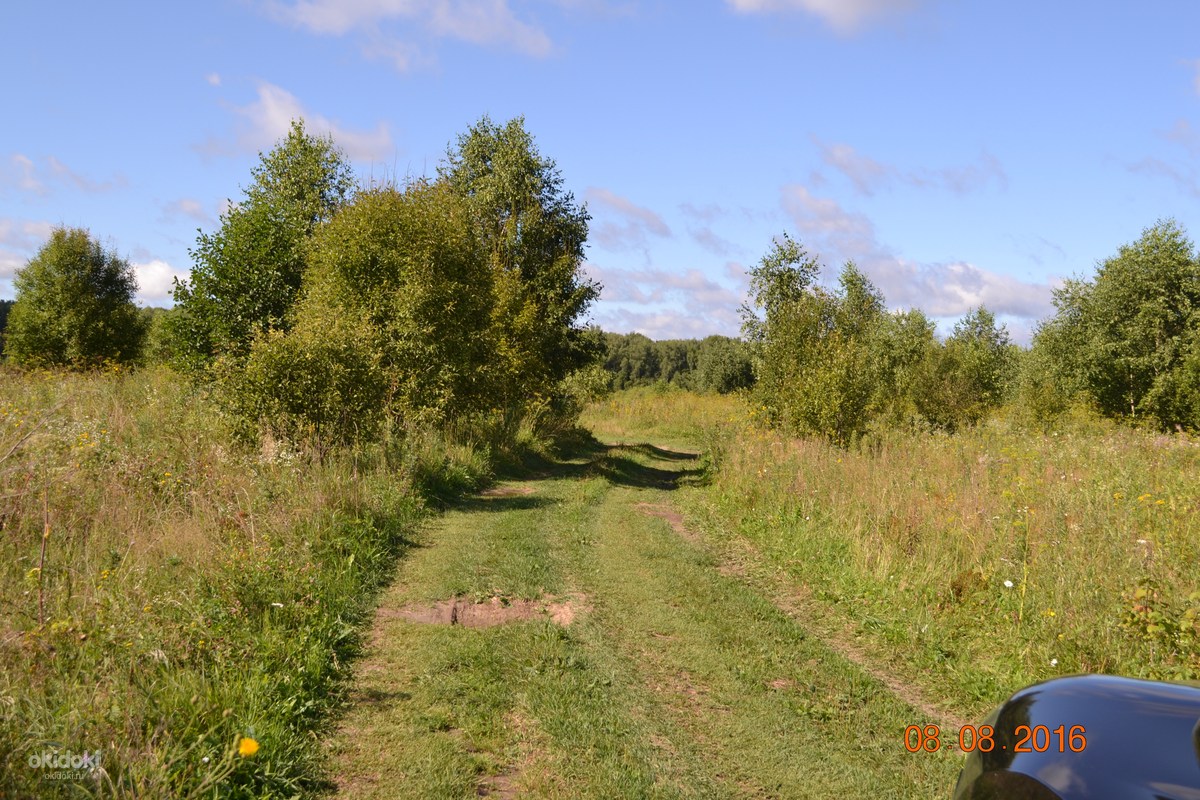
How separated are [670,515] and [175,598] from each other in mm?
10017

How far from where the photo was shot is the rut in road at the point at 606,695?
16.4 ft

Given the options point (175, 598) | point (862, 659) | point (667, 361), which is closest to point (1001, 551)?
point (862, 659)

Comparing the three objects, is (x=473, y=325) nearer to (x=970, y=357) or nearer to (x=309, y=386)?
(x=309, y=386)

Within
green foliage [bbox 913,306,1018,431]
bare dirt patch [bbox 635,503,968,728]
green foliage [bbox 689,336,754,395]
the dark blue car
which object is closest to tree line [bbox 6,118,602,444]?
bare dirt patch [bbox 635,503,968,728]

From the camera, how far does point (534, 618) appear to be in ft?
26.9

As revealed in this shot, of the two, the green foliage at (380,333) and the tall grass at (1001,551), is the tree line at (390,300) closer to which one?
the green foliage at (380,333)

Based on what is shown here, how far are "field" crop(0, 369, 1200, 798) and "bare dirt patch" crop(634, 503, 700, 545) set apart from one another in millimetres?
292

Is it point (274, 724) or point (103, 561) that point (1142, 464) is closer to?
point (274, 724)

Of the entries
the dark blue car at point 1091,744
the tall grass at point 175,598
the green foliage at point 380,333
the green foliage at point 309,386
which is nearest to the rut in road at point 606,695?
the tall grass at point 175,598

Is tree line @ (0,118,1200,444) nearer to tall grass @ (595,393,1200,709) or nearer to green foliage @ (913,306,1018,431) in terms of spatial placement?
green foliage @ (913,306,1018,431)

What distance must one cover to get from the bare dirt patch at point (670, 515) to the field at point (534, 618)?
0.96 feet

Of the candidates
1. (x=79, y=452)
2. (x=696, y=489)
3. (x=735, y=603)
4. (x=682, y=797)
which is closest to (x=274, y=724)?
(x=682, y=797)

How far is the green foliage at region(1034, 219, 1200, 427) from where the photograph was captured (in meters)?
33.3

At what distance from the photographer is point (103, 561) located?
6.81m
